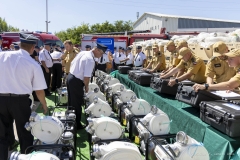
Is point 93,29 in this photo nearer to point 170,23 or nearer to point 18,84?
point 170,23

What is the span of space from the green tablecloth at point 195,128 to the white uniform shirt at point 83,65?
→ 4.07 feet

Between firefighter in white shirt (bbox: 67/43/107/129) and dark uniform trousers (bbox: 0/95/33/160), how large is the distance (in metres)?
1.30

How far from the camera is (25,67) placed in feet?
8.34

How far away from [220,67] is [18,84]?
2.66 metres

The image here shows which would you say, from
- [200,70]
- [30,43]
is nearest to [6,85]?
[30,43]

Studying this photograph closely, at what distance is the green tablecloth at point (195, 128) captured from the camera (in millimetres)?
2147

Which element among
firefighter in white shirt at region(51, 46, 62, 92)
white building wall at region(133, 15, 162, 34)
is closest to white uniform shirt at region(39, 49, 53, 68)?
firefighter in white shirt at region(51, 46, 62, 92)

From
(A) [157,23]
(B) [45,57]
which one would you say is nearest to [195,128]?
(B) [45,57]

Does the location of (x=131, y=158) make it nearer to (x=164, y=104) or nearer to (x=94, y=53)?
(x=164, y=104)

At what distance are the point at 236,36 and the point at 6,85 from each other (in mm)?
4033

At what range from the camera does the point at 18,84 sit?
8.35ft

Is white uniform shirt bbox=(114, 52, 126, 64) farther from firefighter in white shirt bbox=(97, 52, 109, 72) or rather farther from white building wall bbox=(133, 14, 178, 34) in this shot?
white building wall bbox=(133, 14, 178, 34)

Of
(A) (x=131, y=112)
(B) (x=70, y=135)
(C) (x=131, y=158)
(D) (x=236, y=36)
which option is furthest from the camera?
(D) (x=236, y=36)

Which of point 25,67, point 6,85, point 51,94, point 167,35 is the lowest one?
point 51,94
